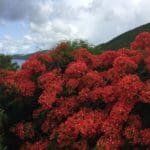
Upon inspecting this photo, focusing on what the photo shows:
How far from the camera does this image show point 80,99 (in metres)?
15.7

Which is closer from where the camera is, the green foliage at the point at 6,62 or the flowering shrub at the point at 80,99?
the flowering shrub at the point at 80,99

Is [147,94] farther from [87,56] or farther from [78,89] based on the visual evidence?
[87,56]

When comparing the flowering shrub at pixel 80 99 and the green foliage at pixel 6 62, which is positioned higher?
the green foliage at pixel 6 62

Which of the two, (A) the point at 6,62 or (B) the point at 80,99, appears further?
(A) the point at 6,62

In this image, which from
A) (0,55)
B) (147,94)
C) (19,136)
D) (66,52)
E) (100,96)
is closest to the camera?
(147,94)

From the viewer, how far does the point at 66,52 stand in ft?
59.2

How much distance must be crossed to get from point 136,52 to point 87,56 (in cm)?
158

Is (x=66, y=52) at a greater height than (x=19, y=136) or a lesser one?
greater

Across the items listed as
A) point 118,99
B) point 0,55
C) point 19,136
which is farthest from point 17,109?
point 0,55

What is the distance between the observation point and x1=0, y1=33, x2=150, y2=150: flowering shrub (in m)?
14.5

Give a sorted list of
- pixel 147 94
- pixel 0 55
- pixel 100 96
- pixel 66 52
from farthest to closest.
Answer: pixel 0 55 < pixel 66 52 < pixel 100 96 < pixel 147 94

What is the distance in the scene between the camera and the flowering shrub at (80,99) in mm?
14500

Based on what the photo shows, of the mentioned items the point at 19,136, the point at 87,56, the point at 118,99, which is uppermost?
the point at 87,56

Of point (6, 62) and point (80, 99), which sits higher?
point (6, 62)
